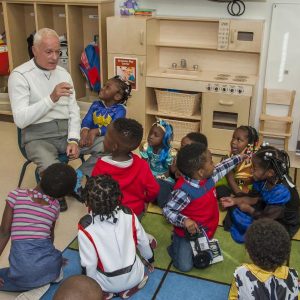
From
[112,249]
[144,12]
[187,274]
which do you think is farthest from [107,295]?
[144,12]

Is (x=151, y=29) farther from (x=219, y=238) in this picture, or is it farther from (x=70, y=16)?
(x=219, y=238)

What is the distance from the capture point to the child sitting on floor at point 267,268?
137cm

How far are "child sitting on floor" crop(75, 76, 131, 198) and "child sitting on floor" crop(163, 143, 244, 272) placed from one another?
Answer: 3.02ft

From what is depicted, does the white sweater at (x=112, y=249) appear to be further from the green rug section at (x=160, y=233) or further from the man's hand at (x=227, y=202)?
the man's hand at (x=227, y=202)

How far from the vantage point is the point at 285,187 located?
2199mm

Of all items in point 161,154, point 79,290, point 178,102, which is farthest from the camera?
point 178,102

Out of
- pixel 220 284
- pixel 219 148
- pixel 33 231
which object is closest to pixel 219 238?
pixel 220 284

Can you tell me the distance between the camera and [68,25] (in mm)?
3996

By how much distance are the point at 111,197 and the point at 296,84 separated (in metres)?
2.68

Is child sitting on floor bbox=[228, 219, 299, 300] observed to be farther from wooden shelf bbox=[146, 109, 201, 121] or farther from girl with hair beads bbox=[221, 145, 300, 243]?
wooden shelf bbox=[146, 109, 201, 121]

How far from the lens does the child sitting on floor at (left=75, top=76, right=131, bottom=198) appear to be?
280 centimetres

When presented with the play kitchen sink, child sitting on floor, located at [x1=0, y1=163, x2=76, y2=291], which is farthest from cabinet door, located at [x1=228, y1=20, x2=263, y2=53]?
child sitting on floor, located at [x1=0, y1=163, x2=76, y2=291]

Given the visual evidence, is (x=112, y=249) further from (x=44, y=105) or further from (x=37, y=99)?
(x=37, y=99)

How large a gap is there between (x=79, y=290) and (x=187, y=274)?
99cm
